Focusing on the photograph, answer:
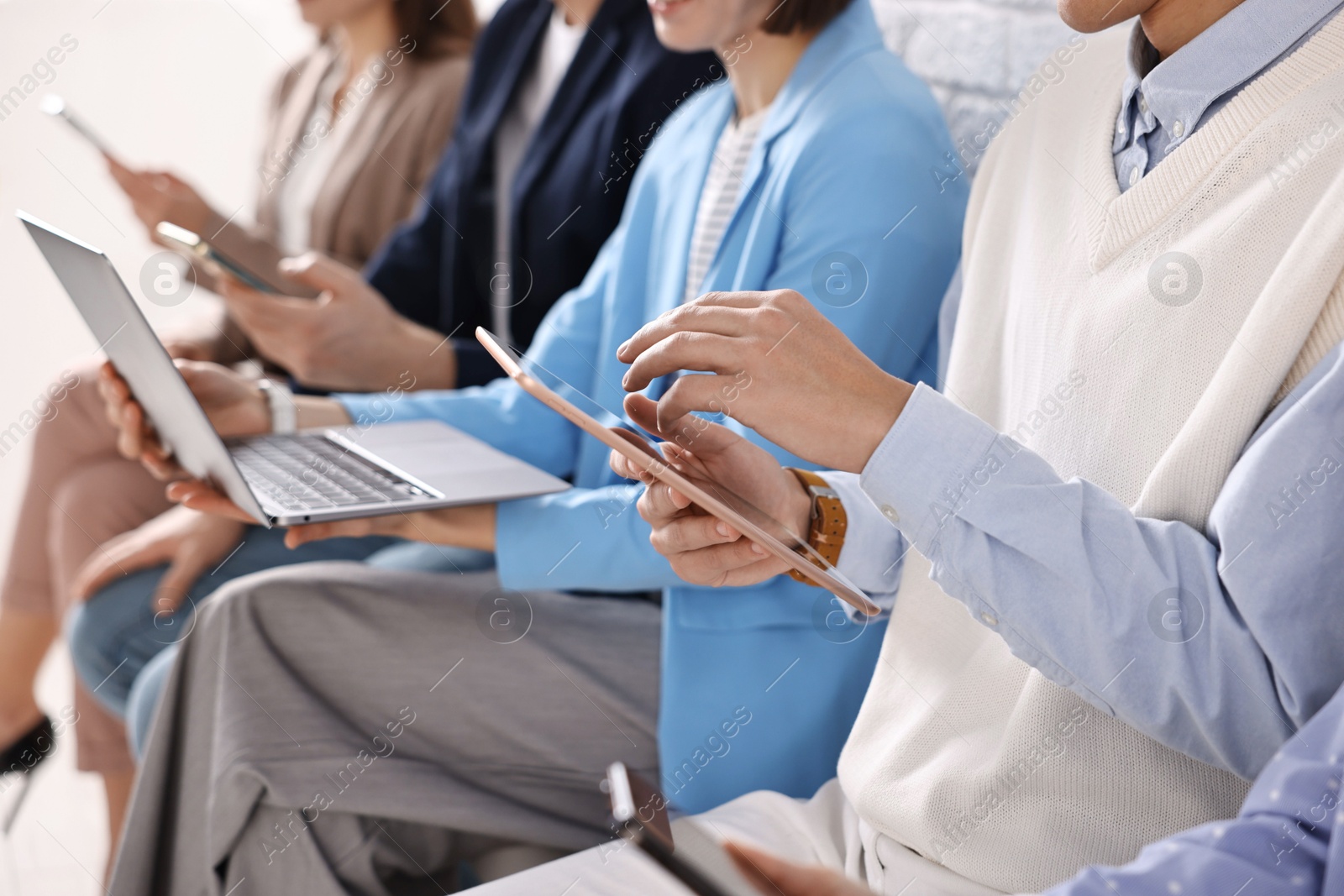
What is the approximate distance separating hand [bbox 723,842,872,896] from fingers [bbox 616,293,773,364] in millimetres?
265

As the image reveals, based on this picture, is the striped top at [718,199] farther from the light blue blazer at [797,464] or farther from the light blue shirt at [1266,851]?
the light blue shirt at [1266,851]

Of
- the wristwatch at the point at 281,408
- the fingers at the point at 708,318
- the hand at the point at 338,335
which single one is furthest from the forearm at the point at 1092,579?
the hand at the point at 338,335

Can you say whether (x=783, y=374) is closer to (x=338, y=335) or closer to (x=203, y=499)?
(x=203, y=499)

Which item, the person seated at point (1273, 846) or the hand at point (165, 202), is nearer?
the person seated at point (1273, 846)

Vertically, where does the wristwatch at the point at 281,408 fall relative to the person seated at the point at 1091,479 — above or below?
above

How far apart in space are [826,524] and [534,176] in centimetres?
81

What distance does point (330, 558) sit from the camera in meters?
1.33

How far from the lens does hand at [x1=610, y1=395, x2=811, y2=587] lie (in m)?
0.72

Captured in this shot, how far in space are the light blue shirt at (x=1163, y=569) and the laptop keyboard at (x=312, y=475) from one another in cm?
46

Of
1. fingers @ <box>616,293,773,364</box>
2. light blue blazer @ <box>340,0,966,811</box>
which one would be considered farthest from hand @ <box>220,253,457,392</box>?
fingers @ <box>616,293,773,364</box>

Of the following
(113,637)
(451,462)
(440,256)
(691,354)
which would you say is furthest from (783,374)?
(440,256)

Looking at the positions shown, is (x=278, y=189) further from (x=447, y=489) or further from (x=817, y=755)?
(x=817, y=755)

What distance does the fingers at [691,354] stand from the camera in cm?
58

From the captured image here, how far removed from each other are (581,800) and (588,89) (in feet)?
2.89
